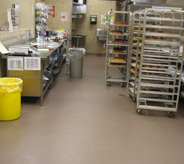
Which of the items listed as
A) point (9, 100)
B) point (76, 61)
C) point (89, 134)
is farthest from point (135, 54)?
point (9, 100)

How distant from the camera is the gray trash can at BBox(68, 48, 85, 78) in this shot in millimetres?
6801

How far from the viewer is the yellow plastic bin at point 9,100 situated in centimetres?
356

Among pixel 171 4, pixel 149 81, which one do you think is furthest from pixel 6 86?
pixel 171 4

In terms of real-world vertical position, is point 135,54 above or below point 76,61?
above

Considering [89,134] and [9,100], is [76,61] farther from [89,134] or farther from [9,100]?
[89,134]

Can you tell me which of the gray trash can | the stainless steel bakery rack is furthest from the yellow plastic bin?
the gray trash can

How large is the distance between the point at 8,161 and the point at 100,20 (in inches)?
432

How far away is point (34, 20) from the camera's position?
6918 millimetres

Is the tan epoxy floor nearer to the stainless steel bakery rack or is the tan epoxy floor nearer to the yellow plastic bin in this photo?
the yellow plastic bin

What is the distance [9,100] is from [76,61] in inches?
135

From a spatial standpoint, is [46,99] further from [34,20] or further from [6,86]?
[34,20]

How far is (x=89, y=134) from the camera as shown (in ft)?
11.2

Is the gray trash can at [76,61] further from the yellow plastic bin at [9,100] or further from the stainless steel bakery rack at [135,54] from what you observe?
the yellow plastic bin at [9,100]

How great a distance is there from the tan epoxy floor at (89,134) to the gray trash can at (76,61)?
5.92 ft
